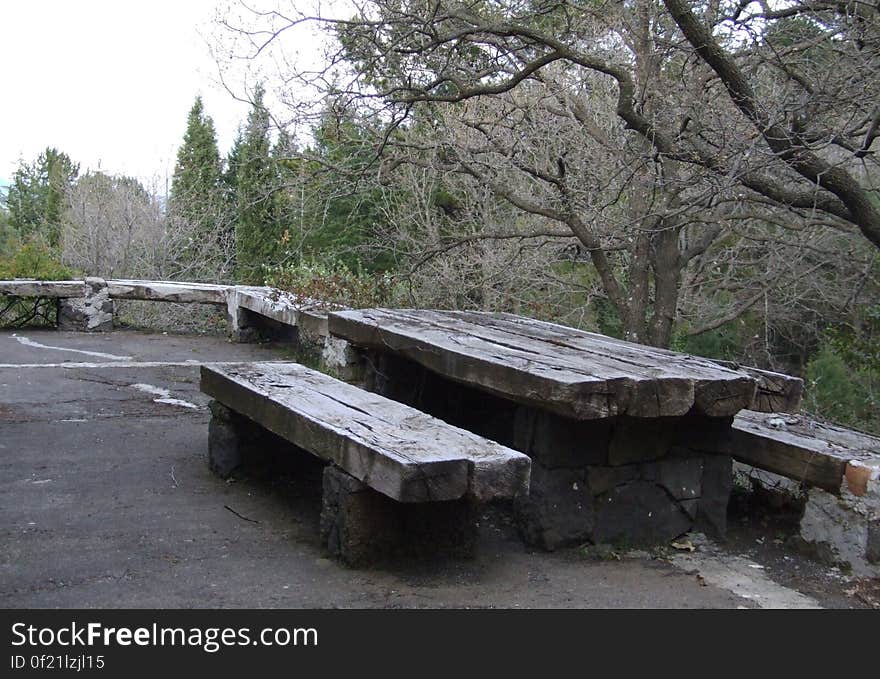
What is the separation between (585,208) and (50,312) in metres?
5.99

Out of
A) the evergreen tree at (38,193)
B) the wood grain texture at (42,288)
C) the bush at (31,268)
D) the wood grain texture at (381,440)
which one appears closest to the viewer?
the wood grain texture at (381,440)

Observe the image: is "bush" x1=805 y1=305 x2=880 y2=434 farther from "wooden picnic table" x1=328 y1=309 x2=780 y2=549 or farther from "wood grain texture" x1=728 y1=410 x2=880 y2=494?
"wooden picnic table" x1=328 y1=309 x2=780 y2=549

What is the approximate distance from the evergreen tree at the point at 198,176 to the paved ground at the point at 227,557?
10712 millimetres

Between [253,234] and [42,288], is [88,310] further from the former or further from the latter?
[253,234]

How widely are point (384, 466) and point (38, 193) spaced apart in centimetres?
2628

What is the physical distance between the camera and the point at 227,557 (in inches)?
139

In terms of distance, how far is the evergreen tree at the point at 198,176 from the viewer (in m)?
15.9

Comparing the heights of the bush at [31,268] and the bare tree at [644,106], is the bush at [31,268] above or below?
below

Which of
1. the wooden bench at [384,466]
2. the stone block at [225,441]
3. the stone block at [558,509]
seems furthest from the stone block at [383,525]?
the stone block at [225,441]

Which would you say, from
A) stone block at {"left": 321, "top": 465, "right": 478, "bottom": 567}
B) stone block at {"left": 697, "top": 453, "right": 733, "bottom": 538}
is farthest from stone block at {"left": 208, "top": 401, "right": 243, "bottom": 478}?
stone block at {"left": 697, "top": 453, "right": 733, "bottom": 538}

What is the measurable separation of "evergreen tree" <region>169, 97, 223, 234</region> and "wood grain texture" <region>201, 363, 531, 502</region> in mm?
11600

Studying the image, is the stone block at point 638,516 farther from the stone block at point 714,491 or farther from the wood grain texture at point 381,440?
the wood grain texture at point 381,440
